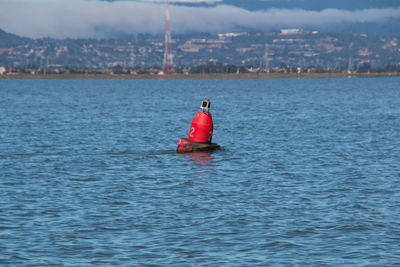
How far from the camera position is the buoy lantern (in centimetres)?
3456

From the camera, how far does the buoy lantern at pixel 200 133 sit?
34.6 meters

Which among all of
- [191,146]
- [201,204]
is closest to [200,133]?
[191,146]

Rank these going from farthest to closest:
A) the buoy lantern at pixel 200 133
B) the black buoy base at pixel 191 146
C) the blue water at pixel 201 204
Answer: the black buoy base at pixel 191 146, the buoy lantern at pixel 200 133, the blue water at pixel 201 204

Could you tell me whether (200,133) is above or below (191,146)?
above

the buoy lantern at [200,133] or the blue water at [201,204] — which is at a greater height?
the buoy lantern at [200,133]

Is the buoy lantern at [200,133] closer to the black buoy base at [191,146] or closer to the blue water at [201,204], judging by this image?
the black buoy base at [191,146]

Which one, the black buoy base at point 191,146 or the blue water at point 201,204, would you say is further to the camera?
the black buoy base at point 191,146

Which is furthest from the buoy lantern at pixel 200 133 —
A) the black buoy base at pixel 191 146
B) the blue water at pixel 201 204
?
the blue water at pixel 201 204

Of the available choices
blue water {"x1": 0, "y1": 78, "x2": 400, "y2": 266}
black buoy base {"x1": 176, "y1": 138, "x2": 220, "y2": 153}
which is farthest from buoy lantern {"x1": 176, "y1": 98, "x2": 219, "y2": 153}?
blue water {"x1": 0, "y1": 78, "x2": 400, "y2": 266}

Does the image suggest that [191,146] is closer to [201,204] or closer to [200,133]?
[200,133]

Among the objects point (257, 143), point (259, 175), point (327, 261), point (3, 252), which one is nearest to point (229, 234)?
point (327, 261)

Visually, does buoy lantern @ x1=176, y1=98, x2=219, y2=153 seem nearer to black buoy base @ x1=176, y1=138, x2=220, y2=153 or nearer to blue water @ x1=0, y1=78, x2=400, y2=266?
black buoy base @ x1=176, y1=138, x2=220, y2=153

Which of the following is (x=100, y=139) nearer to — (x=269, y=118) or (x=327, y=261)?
(x=269, y=118)

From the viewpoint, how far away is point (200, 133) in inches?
1389
